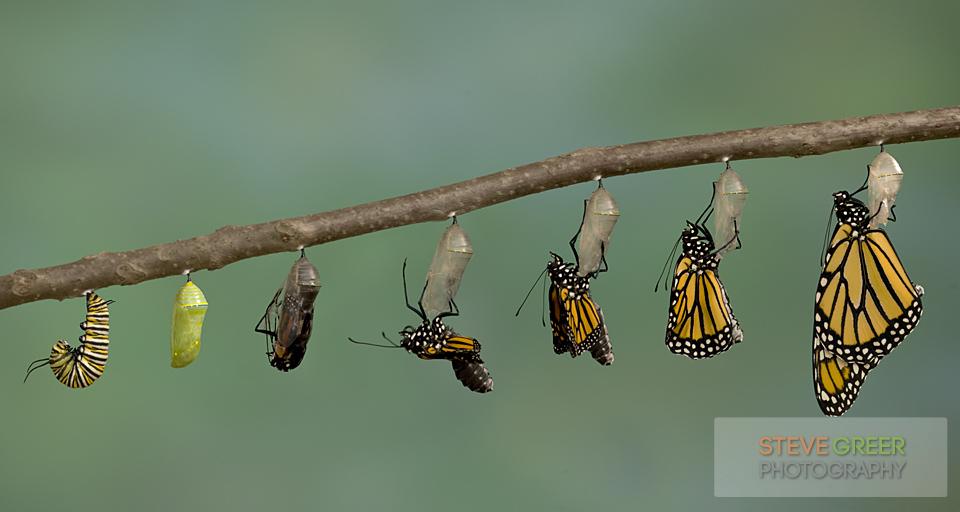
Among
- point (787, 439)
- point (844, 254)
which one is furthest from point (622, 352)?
point (844, 254)

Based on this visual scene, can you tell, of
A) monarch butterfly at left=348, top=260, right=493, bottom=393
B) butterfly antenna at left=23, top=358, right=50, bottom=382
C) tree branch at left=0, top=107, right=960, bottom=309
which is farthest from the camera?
butterfly antenna at left=23, top=358, right=50, bottom=382

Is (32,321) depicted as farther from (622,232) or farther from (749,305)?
Result: (749,305)

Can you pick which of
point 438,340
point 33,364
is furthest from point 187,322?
point 33,364

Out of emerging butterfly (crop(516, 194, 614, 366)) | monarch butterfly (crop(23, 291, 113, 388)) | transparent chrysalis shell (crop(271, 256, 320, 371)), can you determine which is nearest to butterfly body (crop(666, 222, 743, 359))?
emerging butterfly (crop(516, 194, 614, 366))

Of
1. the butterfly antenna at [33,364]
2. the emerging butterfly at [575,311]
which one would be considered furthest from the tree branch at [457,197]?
the butterfly antenna at [33,364]

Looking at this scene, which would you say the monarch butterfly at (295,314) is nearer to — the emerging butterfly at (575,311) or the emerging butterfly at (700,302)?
the emerging butterfly at (575,311)

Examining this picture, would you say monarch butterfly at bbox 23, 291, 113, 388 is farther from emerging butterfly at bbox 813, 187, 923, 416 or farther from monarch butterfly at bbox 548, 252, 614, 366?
emerging butterfly at bbox 813, 187, 923, 416
